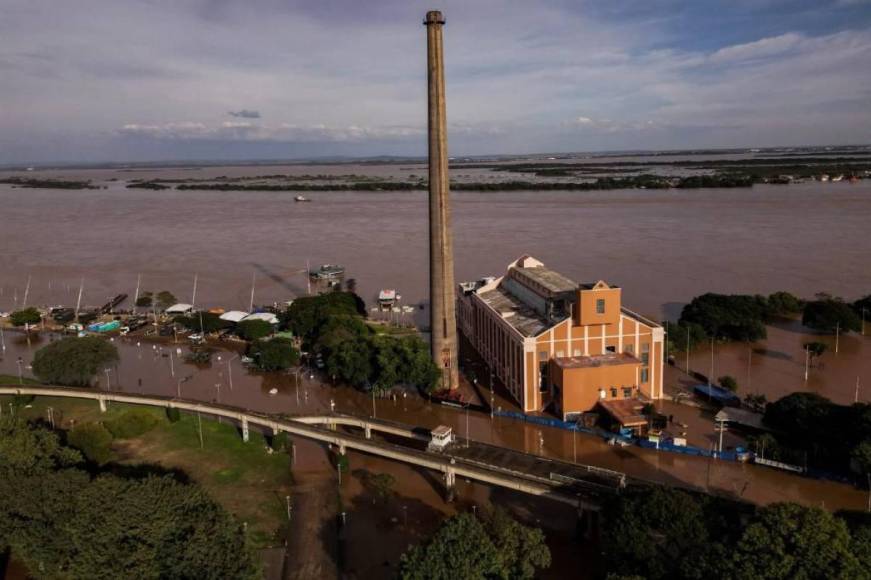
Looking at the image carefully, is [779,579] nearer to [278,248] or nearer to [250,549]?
[250,549]

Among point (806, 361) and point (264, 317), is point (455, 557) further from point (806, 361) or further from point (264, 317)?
point (264, 317)

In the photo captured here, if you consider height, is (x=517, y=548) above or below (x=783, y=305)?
below

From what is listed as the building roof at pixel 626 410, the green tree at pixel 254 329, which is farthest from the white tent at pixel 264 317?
the building roof at pixel 626 410

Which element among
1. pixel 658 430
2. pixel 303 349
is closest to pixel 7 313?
pixel 303 349

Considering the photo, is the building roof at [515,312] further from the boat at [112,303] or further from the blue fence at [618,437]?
the boat at [112,303]

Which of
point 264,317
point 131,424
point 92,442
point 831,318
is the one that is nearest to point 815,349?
point 831,318
